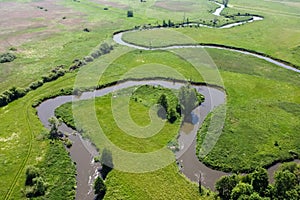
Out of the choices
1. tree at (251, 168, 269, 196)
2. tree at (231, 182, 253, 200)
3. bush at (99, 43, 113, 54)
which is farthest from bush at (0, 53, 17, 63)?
tree at (251, 168, 269, 196)

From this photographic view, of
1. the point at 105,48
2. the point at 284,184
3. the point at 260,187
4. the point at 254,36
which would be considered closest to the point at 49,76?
the point at 105,48

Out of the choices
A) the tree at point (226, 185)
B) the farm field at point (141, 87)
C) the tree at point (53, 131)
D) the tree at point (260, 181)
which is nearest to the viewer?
the tree at point (260, 181)

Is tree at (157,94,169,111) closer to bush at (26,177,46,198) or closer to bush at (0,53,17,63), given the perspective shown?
bush at (26,177,46,198)

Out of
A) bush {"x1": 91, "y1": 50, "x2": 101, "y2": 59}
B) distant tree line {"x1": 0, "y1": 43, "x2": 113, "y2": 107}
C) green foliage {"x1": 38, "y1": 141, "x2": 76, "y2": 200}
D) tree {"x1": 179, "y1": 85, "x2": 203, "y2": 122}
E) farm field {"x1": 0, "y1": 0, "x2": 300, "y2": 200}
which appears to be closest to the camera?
green foliage {"x1": 38, "y1": 141, "x2": 76, "y2": 200}

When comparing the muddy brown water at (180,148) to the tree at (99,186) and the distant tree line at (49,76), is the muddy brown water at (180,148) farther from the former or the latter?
the distant tree line at (49,76)

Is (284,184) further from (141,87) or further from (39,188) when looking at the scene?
(141,87)

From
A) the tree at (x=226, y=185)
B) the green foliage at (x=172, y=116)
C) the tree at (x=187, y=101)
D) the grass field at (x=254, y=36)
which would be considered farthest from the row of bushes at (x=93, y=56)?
the tree at (x=226, y=185)

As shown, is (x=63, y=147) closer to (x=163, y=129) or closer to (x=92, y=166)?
(x=92, y=166)
